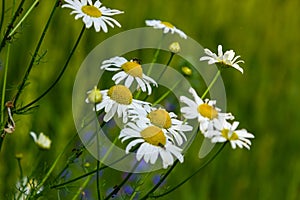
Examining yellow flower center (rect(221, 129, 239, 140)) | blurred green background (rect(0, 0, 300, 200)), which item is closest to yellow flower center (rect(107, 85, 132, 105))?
yellow flower center (rect(221, 129, 239, 140))

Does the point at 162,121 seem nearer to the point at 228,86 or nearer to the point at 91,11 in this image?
the point at 91,11

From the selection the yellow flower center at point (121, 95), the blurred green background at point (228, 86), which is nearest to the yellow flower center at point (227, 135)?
the yellow flower center at point (121, 95)

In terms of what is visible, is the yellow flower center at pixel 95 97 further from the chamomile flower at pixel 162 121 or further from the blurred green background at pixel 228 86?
the blurred green background at pixel 228 86

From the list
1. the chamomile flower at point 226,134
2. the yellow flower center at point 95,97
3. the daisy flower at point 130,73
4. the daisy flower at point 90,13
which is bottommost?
the yellow flower center at point 95,97

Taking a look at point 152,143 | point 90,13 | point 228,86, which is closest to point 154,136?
point 152,143

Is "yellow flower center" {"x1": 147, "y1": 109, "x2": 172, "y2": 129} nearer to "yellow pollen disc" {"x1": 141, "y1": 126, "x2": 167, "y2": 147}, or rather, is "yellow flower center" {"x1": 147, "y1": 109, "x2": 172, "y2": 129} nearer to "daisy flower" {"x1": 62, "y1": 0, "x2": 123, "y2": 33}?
"yellow pollen disc" {"x1": 141, "y1": 126, "x2": 167, "y2": 147}

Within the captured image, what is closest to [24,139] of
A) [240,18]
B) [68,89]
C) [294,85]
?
[68,89]
